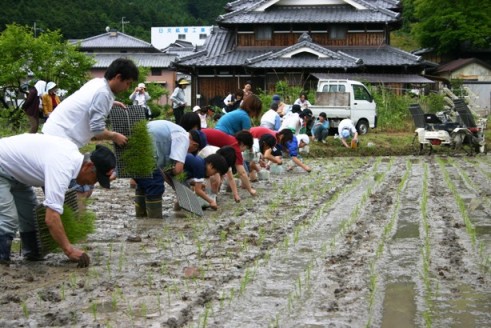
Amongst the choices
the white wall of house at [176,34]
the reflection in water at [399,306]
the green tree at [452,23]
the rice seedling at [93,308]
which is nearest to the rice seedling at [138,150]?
the rice seedling at [93,308]

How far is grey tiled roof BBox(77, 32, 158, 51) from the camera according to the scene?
168 ft

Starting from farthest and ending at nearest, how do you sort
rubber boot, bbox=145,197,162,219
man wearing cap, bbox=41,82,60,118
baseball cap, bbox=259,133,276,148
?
man wearing cap, bbox=41,82,60,118, baseball cap, bbox=259,133,276,148, rubber boot, bbox=145,197,162,219

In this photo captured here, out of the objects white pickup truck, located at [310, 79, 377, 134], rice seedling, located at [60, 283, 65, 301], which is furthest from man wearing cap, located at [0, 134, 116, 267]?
white pickup truck, located at [310, 79, 377, 134]

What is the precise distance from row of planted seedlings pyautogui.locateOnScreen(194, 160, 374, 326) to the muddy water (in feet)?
0.06

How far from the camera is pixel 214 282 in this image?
15.2 feet

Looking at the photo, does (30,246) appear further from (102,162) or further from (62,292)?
(62,292)

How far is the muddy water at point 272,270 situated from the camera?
393 centimetres

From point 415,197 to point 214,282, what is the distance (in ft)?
16.4

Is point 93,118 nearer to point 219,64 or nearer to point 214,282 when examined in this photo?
point 214,282

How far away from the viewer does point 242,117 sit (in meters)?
9.38

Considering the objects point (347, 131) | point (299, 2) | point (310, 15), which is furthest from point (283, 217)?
point (299, 2)

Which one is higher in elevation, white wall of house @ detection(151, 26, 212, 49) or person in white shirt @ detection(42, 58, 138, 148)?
white wall of house @ detection(151, 26, 212, 49)

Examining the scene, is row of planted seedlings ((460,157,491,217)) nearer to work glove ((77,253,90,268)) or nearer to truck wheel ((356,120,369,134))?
work glove ((77,253,90,268))

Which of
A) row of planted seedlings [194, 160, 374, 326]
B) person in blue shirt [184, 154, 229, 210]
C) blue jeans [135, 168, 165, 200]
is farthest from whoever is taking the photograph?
person in blue shirt [184, 154, 229, 210]
